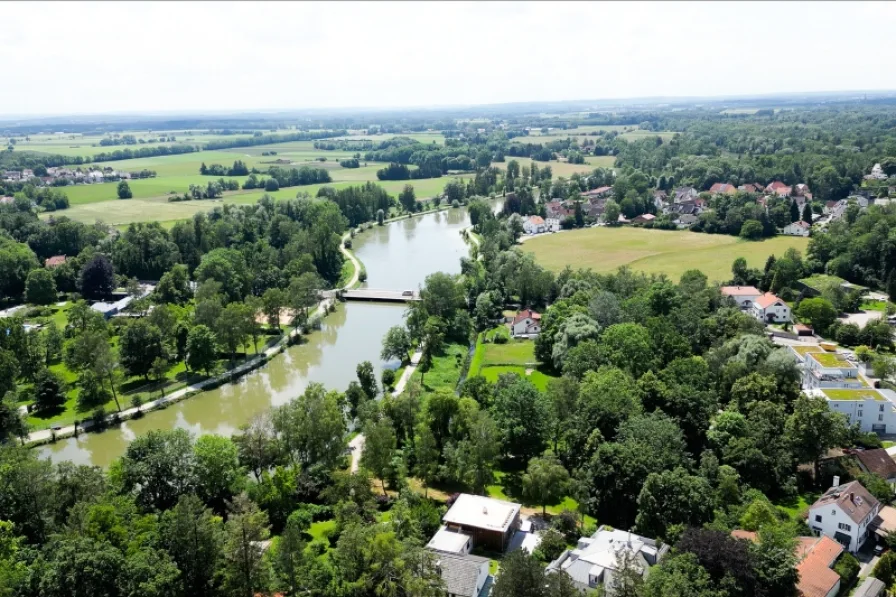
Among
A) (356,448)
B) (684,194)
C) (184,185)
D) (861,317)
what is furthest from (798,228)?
(184,185)

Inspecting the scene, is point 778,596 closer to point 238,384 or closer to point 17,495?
point 17,495

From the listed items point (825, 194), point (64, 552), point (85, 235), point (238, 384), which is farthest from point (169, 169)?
point (64, 552)

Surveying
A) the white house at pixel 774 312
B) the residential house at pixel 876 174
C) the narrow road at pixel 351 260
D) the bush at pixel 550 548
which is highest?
the residential house at pixel 876 174

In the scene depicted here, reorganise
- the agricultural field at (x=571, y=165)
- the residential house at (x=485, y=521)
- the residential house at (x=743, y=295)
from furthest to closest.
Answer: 1. the agricultural field at (x=571, y=165)
2. the residential house at (x=743, y=295)
3. the residential house at (x=485, y=521)

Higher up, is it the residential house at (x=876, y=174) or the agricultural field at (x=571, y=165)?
the residential house at (x=876, y=174)

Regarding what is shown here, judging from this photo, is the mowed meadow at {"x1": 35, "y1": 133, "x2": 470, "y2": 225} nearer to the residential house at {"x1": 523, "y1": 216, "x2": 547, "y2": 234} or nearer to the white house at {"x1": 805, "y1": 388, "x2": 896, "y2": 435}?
the residential house at {"x1": 523, "y1": 216, "x2": 547, "y2": 234}

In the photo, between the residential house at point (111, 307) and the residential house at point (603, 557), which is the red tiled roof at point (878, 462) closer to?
the residential house at point (603, 557)

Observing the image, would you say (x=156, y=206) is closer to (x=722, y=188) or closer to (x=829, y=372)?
(x=722, y=188)

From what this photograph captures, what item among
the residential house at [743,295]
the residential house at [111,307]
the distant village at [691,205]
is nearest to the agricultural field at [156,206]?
the distant village at [691,205]

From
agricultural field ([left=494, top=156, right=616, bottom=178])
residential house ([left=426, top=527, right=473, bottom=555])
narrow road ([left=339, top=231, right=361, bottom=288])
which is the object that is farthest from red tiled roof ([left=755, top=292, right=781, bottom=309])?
agricultural field ([left=494, top=156, right=616, bottom=178])

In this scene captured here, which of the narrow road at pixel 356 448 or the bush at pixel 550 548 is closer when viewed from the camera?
the bush at pixel 550 548
